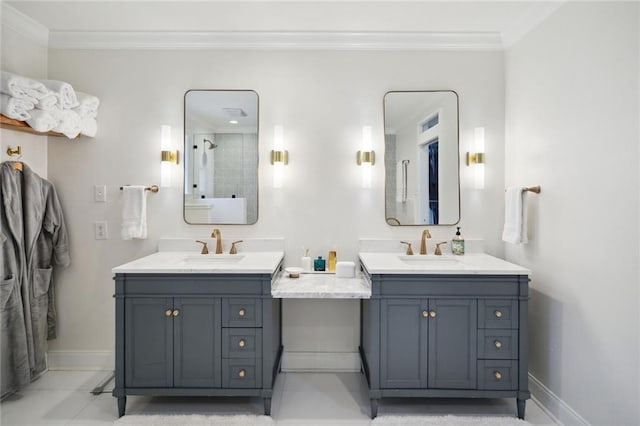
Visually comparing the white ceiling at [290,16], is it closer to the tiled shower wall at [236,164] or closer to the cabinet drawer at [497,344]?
the tiled shower wall at [236,164]

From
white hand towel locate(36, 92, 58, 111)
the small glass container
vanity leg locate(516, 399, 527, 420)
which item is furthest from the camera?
the small glass container

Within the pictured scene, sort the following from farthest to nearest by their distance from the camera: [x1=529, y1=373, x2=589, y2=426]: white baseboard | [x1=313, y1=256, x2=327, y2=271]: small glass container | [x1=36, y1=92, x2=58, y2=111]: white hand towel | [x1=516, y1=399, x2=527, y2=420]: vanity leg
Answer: [x1=313, y1=256, x2=327, y2=271]: small glass container → [x1=36, y1=92, x2=58, y2=111]: white hand towel → [x1=516, y1=399, x2=527, y2=420]: vanity leg → [x1=529, y1=373, x2=589, y2=426]: white baseboard

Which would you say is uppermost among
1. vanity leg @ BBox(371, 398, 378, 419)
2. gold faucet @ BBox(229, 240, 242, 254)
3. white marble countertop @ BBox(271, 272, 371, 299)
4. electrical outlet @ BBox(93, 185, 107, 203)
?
electrical outlet @ BBox(93, 185, 107, 203)

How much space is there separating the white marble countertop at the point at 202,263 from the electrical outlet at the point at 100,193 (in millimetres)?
565

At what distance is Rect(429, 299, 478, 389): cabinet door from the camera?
6.27ft

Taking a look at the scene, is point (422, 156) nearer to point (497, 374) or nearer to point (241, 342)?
point (497, 374)

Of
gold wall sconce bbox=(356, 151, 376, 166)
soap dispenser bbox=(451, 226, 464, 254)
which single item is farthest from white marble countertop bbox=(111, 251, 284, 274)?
soap dispenser bbox=(451, 226, 464, 254)

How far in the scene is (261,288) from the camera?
1921mm

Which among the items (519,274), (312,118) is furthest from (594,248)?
(312,118)

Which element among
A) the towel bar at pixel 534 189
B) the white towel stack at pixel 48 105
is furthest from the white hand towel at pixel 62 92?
the towel bar at pixel 534 189

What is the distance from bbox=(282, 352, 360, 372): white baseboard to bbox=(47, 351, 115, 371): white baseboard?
1.30 meters

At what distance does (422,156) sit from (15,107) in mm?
2489

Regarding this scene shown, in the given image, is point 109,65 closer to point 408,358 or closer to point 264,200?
point 264,200

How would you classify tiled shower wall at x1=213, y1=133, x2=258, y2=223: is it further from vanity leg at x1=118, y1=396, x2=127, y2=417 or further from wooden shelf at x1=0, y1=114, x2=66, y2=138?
vanity leg at x1=118, y1=396, x2=127, y2=417
